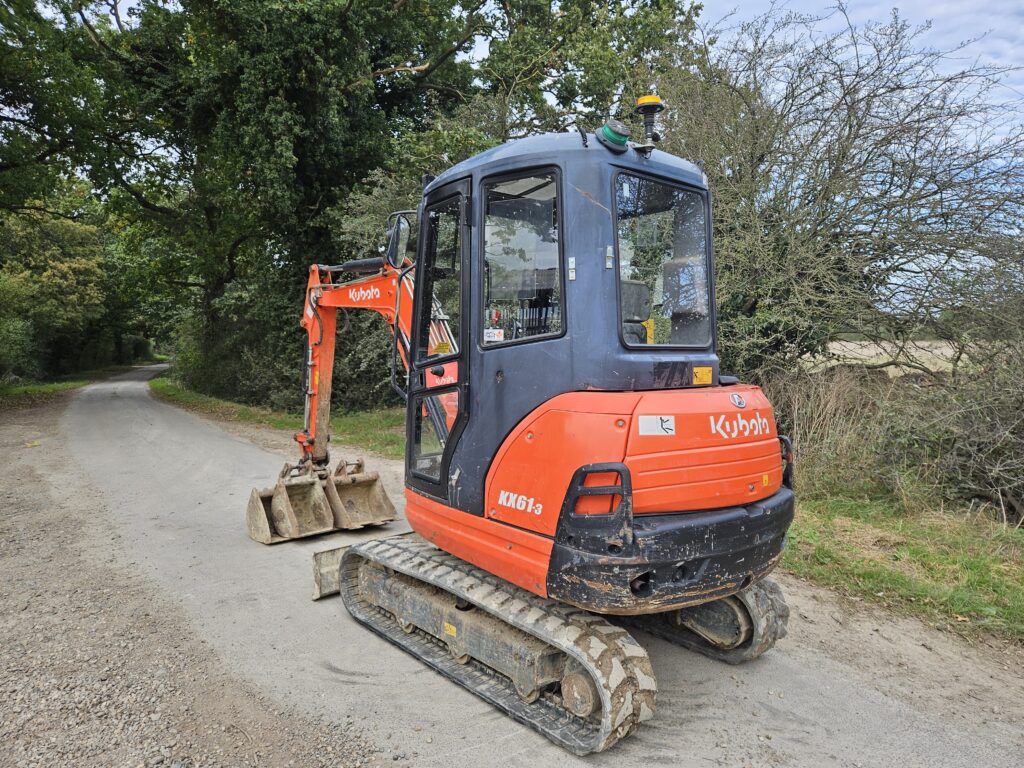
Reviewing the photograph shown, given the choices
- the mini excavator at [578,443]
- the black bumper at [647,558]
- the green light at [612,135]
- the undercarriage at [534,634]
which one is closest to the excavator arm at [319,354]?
the undercarriage at [534,634]

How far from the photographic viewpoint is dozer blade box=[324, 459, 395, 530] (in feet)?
20.6

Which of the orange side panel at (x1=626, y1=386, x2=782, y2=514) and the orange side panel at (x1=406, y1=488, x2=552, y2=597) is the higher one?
the orange side panel at (x1=626, y1=386, x2=782, y2=514)

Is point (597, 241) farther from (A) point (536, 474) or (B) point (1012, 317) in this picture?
(B) point (1012, 317)

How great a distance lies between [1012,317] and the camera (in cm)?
641

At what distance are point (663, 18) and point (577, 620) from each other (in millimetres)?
13660

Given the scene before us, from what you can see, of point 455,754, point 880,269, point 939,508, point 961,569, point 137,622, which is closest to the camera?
point 455,754

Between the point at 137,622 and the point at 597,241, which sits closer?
the point at 597,241

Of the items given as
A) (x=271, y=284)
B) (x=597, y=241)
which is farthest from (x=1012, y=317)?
(x=271, y=284)

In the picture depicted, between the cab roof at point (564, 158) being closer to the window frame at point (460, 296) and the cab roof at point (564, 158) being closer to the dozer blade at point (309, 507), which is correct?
the window frame at point (460, 296)

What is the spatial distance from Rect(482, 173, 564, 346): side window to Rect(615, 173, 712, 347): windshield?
333 millimetres

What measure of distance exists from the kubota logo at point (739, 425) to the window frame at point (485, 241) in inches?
33.4

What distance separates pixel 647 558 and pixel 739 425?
841mm

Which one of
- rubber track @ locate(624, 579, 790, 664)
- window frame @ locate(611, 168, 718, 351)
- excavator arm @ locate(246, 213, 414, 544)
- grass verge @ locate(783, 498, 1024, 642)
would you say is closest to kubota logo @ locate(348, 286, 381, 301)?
excavator arm @ locate(246, 213, 414, 544)

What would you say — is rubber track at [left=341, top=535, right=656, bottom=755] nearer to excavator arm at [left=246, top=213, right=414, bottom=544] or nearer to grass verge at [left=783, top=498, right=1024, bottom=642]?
excavator arm at [left=246, top=213, right=414, bottom=544]
